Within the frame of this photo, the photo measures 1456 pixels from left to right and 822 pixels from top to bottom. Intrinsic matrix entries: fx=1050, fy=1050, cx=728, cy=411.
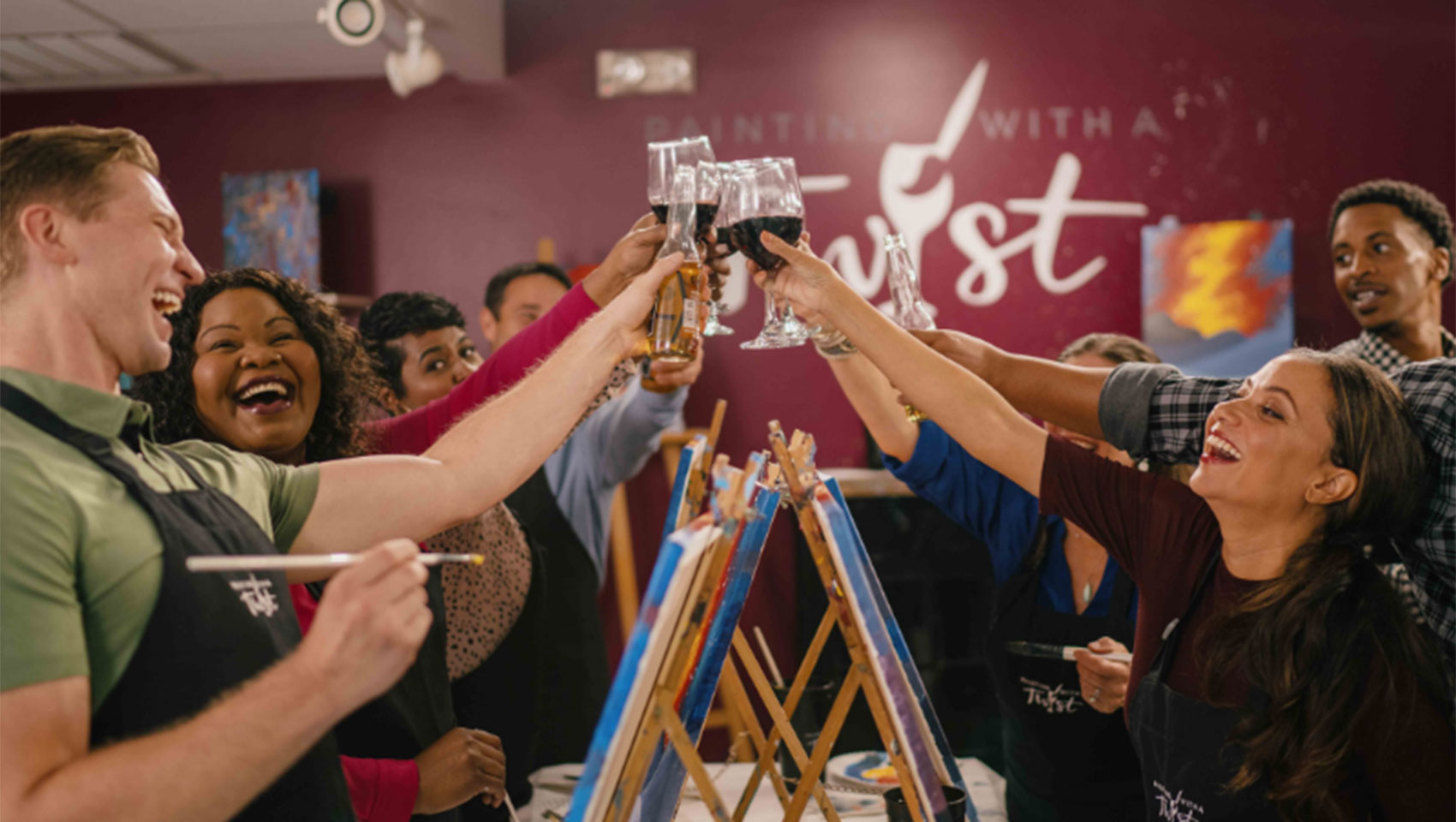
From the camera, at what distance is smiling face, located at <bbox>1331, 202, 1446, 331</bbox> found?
9.01ft

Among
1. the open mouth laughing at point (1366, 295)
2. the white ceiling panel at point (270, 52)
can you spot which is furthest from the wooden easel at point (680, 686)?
the white ceiling panel at point (270, 52)

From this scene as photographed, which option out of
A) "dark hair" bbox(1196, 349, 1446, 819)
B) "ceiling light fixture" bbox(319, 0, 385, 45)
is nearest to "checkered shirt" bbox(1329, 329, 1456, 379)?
"dark hair" bbox(1196, 349, 1446, 819)

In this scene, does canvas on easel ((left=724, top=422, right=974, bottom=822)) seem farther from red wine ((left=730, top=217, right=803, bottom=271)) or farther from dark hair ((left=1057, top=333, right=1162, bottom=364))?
dark hair ((left=1057, top=333, right=1162, bottom=364))

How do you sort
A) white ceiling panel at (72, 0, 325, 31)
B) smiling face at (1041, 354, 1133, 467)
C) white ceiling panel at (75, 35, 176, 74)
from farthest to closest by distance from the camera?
white ceiling panel at (75, 35, 176, 74)
white ceiling panel at (72, 0, 325, 31)
smiling face at (1041, 354, 1133, 467)

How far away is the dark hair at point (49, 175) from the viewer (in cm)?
99

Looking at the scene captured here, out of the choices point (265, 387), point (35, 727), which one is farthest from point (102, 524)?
point (265, 387)

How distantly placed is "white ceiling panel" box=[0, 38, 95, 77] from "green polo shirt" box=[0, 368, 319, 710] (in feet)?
11.0

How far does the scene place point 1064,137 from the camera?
3.89m

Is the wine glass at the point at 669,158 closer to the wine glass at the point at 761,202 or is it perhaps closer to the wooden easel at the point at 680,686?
the wine glass at the point at 761,202

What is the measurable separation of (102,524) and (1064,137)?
11.9ft

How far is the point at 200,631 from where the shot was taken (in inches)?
39.2

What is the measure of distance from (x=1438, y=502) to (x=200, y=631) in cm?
150

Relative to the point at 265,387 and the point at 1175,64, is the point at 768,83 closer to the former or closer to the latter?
the point at 1175,64

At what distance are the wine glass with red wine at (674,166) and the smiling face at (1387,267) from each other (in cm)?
211
